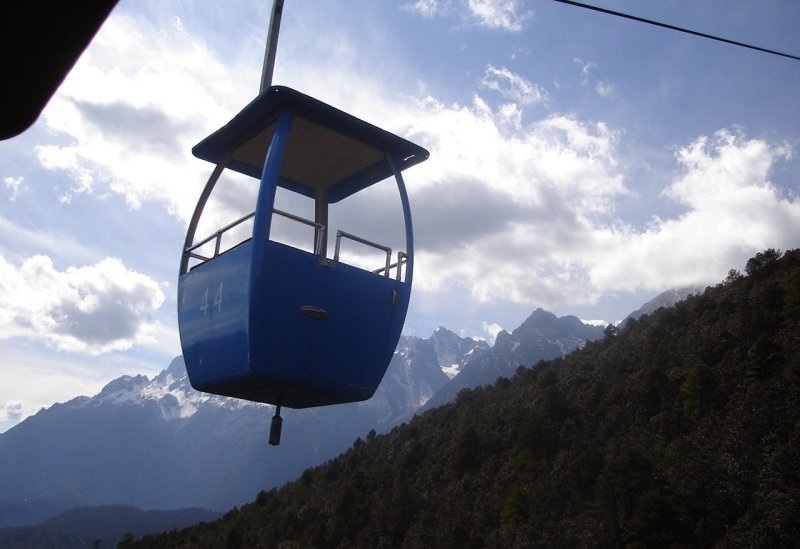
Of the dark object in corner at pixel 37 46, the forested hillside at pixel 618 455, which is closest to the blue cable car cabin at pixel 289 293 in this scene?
the dark object in corner at pixel 37 46

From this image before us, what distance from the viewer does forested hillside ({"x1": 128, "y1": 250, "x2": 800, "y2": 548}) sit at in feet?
127

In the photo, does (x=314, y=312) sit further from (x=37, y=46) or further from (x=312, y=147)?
(x=37, y=46)

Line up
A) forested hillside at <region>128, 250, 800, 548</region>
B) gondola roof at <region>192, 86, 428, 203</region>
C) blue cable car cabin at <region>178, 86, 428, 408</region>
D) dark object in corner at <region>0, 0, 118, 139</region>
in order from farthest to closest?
1. forested hillside at <region>128, 250, 800, 548</region>
2. gondola roof at <region>192, 86, 428, 203</region>
3. blue cable car cabin at <region>178, 86, 428, 408</region>
4. dark object in corner at <region>0, 0, 118, 139</region>

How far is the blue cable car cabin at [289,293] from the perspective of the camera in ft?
23.2

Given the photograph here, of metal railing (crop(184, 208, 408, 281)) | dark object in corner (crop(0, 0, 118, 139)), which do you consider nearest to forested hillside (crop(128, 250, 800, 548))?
metal railing (crop(184, 208, 408, 281))

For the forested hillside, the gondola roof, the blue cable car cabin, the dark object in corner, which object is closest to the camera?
the dark object in corner

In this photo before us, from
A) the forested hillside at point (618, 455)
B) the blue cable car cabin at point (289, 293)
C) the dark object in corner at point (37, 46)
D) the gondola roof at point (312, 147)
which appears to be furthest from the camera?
the forested hillside at point (618, 455)

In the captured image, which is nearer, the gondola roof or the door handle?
the door handle

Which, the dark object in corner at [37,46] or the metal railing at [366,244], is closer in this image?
the dark object in corner at [37,46]

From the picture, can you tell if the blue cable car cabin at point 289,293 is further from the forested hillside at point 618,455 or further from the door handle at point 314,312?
the forested hillside at point 618,455

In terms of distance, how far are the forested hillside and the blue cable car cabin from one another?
1303 inches

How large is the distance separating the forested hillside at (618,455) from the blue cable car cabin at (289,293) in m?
33.1

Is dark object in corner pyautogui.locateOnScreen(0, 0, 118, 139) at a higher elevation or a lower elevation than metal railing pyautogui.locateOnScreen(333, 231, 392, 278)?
lower

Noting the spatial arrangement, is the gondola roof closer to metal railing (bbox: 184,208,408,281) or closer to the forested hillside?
metal railing (bbox: 184,208,408,281)
